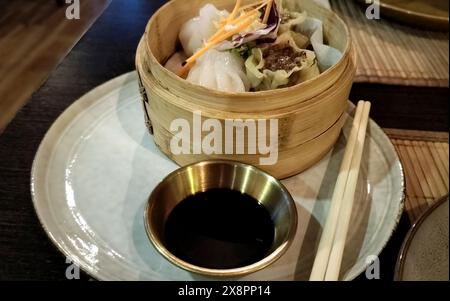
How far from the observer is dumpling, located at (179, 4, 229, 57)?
1513 millimetres

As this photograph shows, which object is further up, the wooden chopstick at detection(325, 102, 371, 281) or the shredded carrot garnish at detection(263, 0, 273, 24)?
the shredded carrot garnish at detection(263, 0, 273, 24)

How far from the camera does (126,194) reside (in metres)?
1.35

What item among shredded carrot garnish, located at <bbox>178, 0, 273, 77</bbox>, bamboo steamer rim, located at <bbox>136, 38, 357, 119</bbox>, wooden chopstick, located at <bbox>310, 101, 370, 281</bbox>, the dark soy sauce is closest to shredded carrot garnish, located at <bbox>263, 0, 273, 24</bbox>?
shredded carrot garnish, located at <bbox>178, 0, 273, 77</bbox>

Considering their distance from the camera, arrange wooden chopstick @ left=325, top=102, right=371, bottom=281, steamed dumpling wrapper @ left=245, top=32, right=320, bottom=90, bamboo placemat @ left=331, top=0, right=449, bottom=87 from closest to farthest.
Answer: wooden chopstick @ left=325, top=102, right=371, bottom=281, steamed dumpling wrapper @ left=245, top=32, right=320, bottom=90, bamboo placemat @ left=331, top=0, right=449, bottom=87

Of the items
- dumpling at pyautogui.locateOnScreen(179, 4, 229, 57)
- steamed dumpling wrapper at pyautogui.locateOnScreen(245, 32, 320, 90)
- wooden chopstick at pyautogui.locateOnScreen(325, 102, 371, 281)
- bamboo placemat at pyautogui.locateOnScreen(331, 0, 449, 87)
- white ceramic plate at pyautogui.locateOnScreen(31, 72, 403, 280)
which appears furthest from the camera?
bamboo placemat at pyautogui.locateOnScreen(331, 0, 449, 87)

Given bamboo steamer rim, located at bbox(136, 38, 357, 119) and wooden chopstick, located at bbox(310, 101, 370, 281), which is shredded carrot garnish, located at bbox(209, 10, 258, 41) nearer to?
bamboo steamer rim, located at bbox(136, 38, 357, 119)

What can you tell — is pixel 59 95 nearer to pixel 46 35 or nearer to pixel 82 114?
pixel 82 114

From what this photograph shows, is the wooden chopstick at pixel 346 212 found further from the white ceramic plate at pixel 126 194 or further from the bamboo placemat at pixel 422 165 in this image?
the bamboo placemat at pixel 422 165

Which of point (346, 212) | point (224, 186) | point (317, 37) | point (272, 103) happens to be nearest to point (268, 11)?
point (317, 37)

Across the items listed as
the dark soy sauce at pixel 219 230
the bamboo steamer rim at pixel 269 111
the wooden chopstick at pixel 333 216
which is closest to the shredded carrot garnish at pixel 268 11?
the bamboo steamer rim at pixel 269 111

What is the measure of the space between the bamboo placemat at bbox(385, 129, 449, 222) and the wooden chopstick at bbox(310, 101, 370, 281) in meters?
0.25

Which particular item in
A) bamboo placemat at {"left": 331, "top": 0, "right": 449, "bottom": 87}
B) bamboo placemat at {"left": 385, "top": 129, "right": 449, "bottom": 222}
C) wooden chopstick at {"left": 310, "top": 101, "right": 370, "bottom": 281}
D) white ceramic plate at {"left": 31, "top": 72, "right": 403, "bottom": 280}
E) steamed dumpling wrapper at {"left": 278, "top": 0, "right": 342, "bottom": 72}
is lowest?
white ceramic plate at {"left": 31, "top": 72, "right": 403, "bottom": 280}

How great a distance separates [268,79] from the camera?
135 centimetres

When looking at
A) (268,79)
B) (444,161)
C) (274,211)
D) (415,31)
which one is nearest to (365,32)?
(415,31)
